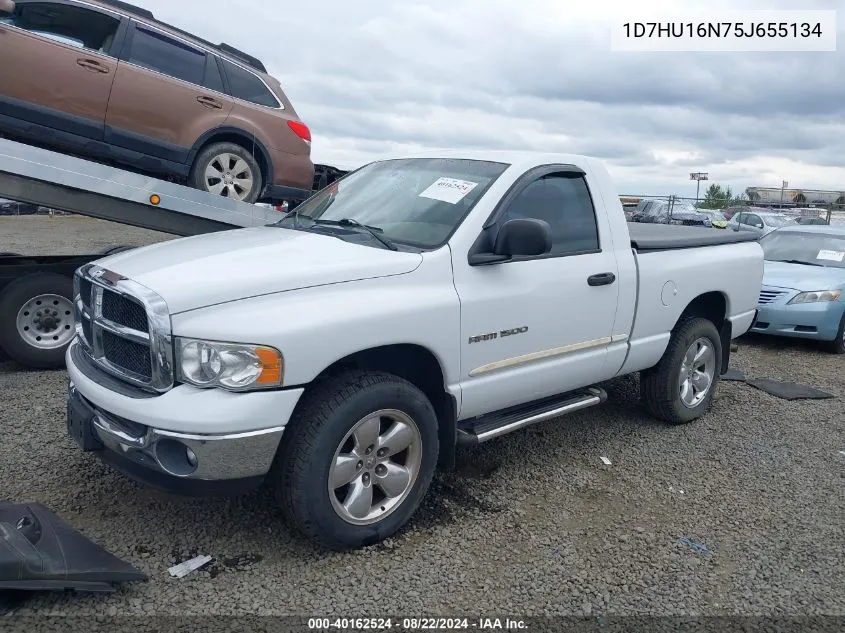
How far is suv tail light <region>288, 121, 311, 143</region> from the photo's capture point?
692 centimetres

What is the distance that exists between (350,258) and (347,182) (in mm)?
1443

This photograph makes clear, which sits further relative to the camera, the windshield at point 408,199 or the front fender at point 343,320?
the windshield at point 408,199

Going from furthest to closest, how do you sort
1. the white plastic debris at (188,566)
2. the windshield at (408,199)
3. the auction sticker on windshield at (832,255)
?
the auction sticker on windshield at (832,255) < the windshield at (408,199) < the white plastic debris at (188,566)

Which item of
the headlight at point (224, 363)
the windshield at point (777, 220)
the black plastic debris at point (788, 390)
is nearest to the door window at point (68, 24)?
the headlight at point (224, 363)

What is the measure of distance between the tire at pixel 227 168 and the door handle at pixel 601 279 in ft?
12.1

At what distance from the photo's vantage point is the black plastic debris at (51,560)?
275 centimetres

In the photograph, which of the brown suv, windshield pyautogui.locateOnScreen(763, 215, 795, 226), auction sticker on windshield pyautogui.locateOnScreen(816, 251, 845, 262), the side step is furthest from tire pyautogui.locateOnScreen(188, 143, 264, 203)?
windshield pyautogui.locateOnScreen(763, 215, 795, 226)

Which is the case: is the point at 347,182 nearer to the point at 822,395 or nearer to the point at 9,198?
the point at 9,198

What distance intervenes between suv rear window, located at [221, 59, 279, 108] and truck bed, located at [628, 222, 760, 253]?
3.63 metres

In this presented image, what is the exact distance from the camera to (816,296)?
27.1ft

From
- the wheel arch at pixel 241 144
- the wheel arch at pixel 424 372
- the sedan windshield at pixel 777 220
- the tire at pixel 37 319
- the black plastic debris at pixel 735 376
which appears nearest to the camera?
the wheel arch at pixel 424 372

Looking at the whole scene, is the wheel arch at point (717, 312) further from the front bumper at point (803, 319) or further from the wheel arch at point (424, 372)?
the front bumper at point (803, 319)

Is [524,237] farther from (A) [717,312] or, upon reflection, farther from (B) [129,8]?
(B) [129,8]

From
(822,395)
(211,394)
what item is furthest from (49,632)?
(822,395)
